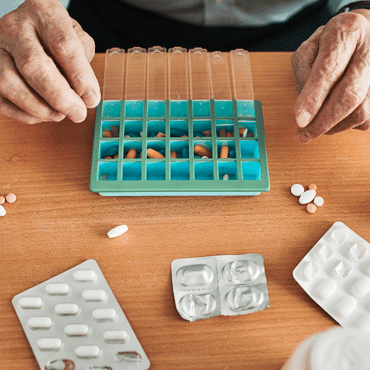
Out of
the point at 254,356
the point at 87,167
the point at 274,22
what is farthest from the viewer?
the point at 274,22

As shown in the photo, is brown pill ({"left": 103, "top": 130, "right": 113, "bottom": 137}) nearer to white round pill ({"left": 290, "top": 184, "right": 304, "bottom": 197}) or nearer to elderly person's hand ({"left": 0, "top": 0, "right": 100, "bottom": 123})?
elderly person's hand ({"left": 0, "top": 0, "right": 100, "bottom": 123})

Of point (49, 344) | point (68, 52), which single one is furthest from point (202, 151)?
point (49, 344)

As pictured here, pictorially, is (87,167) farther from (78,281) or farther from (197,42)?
(197,42)

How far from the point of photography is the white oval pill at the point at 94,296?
0.47m

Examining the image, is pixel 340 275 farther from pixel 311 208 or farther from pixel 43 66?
pixel 43 66

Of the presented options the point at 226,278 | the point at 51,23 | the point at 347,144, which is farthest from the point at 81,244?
the point at 347,144

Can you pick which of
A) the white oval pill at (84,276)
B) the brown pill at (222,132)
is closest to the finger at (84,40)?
the brown pill at (222,132)

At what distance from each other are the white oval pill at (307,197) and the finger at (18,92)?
16.5 inches

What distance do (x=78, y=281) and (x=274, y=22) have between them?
30.8 inches

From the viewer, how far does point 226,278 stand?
19.6 inches

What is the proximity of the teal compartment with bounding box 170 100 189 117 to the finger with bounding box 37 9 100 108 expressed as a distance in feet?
0.51

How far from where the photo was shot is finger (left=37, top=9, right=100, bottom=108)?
0.49 meters

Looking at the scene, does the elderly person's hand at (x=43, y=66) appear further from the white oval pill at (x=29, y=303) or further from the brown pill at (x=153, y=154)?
the white oval pill at (x=29, y=303)

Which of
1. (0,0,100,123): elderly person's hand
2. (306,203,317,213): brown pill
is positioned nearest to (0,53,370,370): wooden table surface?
(306,203,317,213): brown pill
